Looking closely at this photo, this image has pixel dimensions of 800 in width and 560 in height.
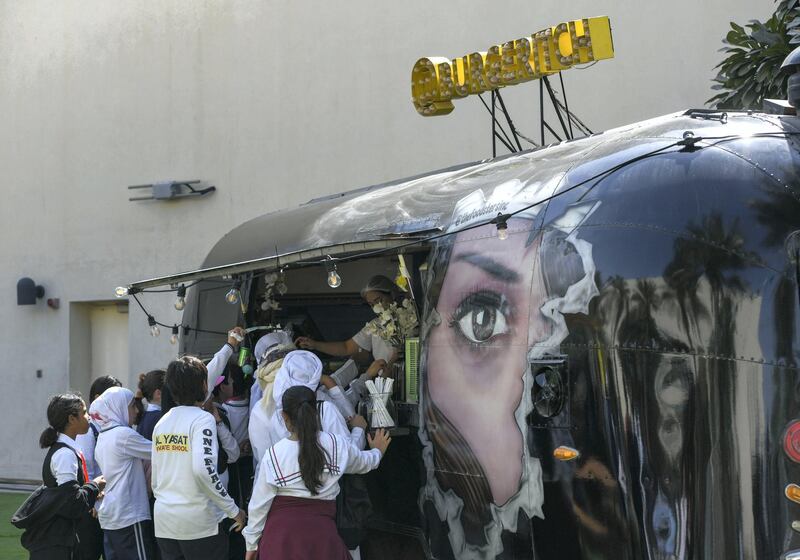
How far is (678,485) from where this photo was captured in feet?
16.4

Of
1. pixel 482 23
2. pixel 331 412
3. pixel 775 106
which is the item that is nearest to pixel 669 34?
pixel 482 23

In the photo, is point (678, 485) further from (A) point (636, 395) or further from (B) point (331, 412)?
(B) point (331, 412)

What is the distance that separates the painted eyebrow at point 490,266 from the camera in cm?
596

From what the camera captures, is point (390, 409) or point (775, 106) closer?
point (775, 106)

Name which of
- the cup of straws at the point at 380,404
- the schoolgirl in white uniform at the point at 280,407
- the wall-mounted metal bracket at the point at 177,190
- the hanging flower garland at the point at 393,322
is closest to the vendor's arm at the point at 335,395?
the schoolgirl in white uniform at the point at 280,407

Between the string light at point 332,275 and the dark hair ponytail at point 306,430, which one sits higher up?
the string light at point 332,275

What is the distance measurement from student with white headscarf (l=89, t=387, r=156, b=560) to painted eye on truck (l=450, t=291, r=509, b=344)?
111 inches

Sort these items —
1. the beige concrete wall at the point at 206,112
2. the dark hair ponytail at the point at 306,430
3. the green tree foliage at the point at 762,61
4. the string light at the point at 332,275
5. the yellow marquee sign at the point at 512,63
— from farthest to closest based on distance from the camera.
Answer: the beige concrete wall at the point at 206,112 < the green tree foliage at the point at 762,61 < the yellow marquee sign at the point at 512,63 < the string light at the point at 332,275 < the dark hair ponytail at the point at 306,430

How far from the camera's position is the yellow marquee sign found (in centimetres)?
880

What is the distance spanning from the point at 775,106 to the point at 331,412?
291 cm

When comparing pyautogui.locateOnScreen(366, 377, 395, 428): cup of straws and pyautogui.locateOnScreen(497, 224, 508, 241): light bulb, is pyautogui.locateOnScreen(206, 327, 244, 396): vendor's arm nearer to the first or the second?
pyautogui.locateOnScreen(366, 377, 395, 428): cup of straws

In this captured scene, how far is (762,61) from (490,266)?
4.12 metres

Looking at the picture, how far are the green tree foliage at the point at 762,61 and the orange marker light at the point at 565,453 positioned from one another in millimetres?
4529

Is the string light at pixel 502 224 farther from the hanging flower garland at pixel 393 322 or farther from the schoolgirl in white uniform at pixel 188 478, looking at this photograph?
the schoolgirl in white uniform at pixel 188 478
